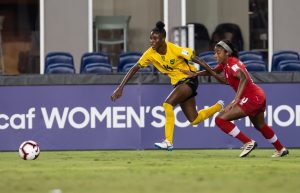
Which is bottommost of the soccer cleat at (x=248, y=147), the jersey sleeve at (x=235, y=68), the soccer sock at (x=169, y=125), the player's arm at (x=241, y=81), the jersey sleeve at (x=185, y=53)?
the soccer cleat at (x=248, y=147)

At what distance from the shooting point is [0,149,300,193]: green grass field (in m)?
11.3

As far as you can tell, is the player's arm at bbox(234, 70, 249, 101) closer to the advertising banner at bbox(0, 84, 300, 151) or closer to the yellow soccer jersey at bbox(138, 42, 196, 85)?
the yellow soccer jersey at bbox(138, 42, 196, 85)

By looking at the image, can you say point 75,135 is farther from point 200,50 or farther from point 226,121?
point 200,50

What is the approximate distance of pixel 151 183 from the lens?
11.9m

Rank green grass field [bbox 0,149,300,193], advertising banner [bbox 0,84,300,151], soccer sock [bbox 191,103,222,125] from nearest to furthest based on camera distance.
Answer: green grass field [bbox 0,149,300,193]
soccer sock [bbox 191,103,222,125]
advertising banner [bbox 0,84,300,151]

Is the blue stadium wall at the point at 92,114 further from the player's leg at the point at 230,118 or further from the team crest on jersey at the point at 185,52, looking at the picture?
the player's leg at the point at 230,118

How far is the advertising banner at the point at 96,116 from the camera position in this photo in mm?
19734

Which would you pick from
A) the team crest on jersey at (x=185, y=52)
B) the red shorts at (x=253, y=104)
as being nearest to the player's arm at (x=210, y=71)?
the team crest on jersey at (x=185, y=52)

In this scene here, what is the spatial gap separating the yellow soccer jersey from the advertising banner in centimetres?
222

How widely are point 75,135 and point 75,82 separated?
1.00 m

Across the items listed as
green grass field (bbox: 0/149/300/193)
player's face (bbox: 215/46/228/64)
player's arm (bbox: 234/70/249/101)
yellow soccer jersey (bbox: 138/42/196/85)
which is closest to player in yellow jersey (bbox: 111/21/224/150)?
yellow soccer jersey (bbox: 138/42/196/85)

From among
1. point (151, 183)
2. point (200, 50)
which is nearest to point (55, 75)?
point (200, 50)

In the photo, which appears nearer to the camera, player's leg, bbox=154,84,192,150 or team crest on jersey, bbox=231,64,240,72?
team crest on jersey, bbox=231,64,240,72

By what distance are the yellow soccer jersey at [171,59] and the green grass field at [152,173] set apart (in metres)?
1.47
